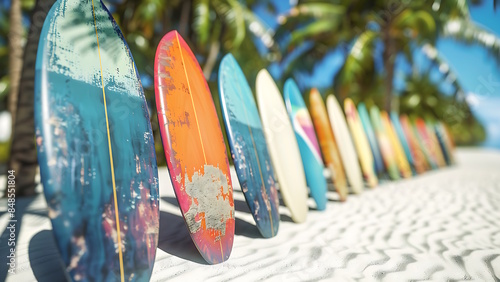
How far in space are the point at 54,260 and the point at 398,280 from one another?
189 cm

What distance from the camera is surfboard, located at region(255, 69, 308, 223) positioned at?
2.45 m

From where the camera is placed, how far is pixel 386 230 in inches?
92.1

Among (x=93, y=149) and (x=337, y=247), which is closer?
(x=93, y=149)

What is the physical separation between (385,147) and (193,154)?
14.7ft

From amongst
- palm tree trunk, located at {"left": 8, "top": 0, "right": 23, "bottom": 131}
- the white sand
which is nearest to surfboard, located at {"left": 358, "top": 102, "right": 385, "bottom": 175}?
the white sand

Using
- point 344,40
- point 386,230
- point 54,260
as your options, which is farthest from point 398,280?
point 344,40

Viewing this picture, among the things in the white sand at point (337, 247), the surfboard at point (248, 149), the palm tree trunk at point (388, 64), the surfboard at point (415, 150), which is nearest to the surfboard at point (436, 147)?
the surfboard at point (415, 150)

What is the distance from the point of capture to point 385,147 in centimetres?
525

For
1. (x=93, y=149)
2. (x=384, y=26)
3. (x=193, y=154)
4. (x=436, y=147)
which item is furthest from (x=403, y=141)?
(x=93, y=149)

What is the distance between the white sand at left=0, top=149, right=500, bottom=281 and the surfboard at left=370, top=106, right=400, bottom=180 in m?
1.93

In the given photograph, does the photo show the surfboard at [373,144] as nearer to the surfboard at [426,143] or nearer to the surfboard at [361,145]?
the surfboard at [361,145]

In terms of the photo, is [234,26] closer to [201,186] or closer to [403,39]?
[403,39]

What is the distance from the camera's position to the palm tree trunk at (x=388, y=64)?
7930 millimetres

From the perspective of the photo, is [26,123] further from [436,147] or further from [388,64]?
[436,147]
